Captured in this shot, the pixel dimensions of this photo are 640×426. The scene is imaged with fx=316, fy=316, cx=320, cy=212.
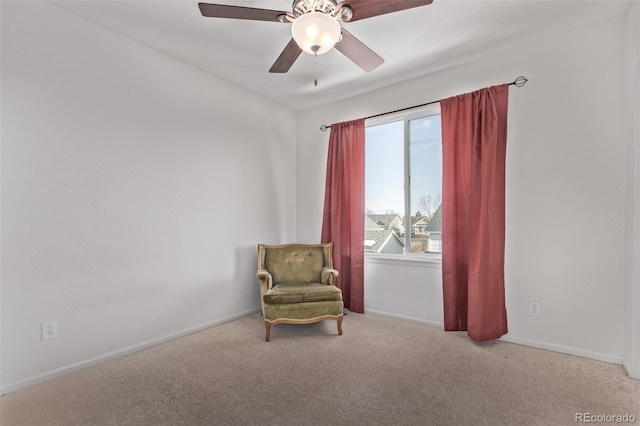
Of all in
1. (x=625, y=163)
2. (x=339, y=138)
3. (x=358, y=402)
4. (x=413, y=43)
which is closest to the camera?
(x=358, y=402)

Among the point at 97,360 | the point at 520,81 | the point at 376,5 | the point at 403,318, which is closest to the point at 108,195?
the point at 97,360

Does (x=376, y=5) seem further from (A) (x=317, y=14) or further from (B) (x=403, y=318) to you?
(B) (x=403, y=318)

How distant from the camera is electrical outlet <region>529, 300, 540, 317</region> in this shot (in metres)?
2.72

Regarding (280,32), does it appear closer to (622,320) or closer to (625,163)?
(625,163)

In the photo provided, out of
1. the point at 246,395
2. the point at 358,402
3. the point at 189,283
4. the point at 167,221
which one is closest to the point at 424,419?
the point at 358,402

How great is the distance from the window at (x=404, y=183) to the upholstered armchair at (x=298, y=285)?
2.33 feet

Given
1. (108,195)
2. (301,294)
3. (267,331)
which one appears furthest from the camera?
(301,294)

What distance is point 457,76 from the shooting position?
3180 mm

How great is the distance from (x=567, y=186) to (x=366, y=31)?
2085 millimetres

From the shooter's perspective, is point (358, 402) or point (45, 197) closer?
point (358, 402)

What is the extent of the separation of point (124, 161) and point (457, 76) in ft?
10.5

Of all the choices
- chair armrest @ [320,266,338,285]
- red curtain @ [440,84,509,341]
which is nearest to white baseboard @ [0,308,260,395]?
chair armrest @ [320,266,338,285]

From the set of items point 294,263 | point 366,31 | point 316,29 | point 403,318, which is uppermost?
point 366,31

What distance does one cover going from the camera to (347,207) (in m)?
3.80
